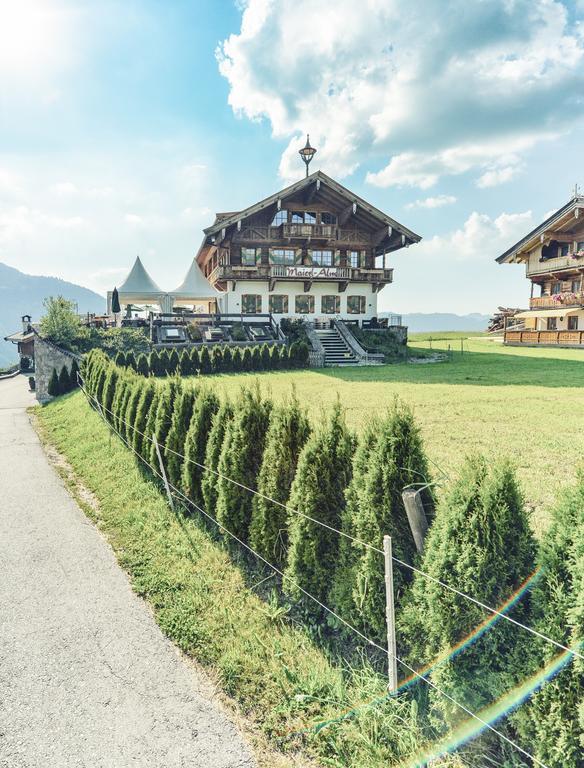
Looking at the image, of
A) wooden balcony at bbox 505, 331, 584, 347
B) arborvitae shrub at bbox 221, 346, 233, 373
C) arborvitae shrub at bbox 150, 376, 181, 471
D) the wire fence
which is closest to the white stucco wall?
arborvitae shrub at bbox 221, 346, 233, 373

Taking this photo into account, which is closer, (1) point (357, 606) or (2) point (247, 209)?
(1) point (357, 606)

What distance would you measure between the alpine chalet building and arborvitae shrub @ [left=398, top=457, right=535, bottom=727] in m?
27.9

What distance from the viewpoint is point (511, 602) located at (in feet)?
9.16

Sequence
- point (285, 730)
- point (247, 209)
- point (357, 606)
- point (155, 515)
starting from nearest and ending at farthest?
point (285, 730) < point (357, 606) < point (155, 515) < point (247, 209)

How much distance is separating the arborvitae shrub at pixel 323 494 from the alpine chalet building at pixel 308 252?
26.6 metres

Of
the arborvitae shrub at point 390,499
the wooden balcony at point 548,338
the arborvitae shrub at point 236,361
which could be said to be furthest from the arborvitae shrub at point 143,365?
the wooden balcony at point 548,338

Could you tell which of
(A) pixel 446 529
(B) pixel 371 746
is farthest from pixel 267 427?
(B) pixel 371 746

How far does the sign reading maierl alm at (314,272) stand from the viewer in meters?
30.3

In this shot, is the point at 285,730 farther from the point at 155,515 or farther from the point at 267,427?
the point at 155,515

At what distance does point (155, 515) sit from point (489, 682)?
5502mm

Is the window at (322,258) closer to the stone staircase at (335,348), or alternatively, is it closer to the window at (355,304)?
the window at (355,304)

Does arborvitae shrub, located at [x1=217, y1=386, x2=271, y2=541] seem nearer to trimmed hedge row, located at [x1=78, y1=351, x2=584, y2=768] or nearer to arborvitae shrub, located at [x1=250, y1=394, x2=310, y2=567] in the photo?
trimmed hedge row, located at [x1=78, y1=351, x2=584, y2=768]

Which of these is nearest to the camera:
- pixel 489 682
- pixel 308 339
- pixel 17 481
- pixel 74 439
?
pixel 489 682

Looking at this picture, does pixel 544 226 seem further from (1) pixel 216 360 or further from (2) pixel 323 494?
(2) pixel 323 494
